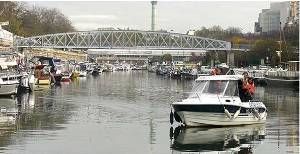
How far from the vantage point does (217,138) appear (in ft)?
95.8

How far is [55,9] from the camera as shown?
189 m

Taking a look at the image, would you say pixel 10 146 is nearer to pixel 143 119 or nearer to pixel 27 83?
pixel 143 119

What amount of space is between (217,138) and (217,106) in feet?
8.55

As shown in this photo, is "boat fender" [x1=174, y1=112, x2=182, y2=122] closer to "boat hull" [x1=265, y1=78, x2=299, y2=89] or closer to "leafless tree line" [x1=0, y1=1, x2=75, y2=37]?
"boat hull" [x1=265, y1=78, x2=299, y2=89]

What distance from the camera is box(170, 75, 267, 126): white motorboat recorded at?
31609 mm

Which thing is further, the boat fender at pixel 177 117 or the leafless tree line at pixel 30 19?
the leafless tree line at pixel 30 19

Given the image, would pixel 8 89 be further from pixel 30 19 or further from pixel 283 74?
pixel 30 19

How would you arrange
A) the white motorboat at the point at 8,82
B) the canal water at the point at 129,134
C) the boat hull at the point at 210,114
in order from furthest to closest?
the white motorboat at the point at 8,82 → the boat hull at the point at 210,114 → the canal water at the point at 129,134

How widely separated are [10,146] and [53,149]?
1.76m

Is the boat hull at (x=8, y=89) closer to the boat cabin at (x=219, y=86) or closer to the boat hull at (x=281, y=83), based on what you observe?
the boat cabin at (x=219, y=86)

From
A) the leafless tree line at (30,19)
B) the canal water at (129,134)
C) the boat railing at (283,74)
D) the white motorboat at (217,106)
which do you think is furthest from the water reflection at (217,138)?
the leafless tree line at (30,19)

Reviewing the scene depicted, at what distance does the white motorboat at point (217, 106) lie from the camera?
104ft

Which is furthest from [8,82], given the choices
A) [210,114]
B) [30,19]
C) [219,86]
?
[30,19]

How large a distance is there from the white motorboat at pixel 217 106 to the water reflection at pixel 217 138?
388 millimetres
